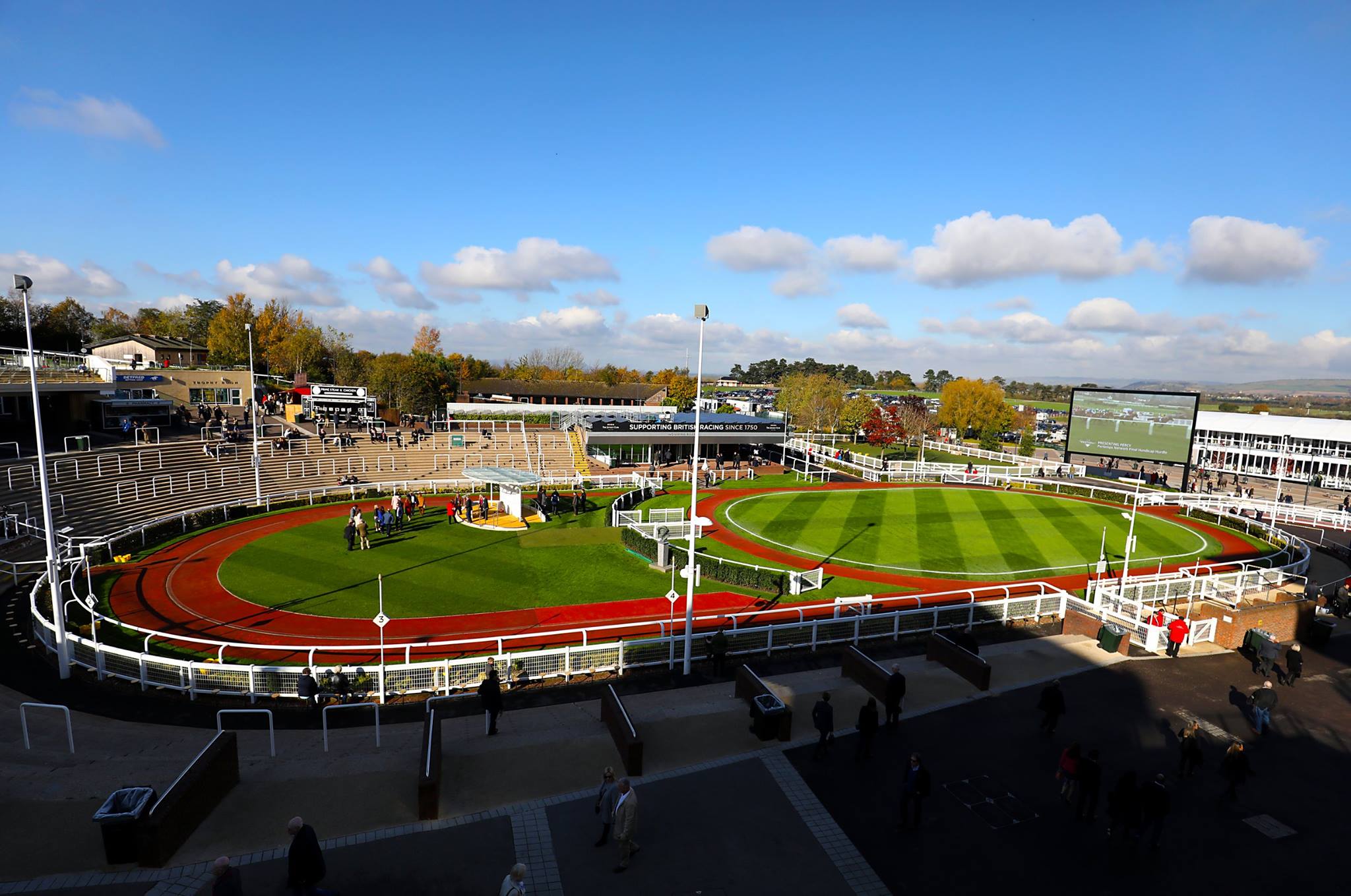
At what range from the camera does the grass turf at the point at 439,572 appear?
21422 mm

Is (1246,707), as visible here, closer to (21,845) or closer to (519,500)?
(21,845)

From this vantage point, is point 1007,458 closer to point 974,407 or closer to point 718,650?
point 974,407

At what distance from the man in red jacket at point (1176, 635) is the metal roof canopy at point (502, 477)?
25511mm

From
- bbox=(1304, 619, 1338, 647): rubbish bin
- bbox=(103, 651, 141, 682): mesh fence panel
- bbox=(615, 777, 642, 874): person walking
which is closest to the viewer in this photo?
bbox=(615, 777, 642, 874): person walking

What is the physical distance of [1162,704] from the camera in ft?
45.6

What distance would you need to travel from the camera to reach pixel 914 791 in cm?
921

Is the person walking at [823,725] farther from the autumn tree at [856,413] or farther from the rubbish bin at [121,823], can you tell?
the autumn tree at [856,413]

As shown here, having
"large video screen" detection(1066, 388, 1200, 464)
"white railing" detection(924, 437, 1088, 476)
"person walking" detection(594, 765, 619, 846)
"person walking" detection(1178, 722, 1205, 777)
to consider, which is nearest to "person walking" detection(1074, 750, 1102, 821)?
"person walking" detection(1178, 722, 1205, 777)

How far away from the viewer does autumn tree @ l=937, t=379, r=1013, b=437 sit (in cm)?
8450

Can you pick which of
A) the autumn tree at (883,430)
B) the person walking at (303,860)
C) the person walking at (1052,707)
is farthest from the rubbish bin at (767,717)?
the autumn tree at (883,430)

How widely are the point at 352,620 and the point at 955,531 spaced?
27799mm

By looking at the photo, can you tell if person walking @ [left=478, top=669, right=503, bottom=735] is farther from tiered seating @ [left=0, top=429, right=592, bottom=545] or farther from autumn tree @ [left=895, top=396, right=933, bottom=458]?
autumn tree @ [left=895, top=396, right=933, bottom=458]

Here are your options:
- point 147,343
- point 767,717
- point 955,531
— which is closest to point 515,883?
point 767,717

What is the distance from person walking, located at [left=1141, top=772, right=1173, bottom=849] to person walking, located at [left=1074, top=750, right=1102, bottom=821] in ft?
1.83
